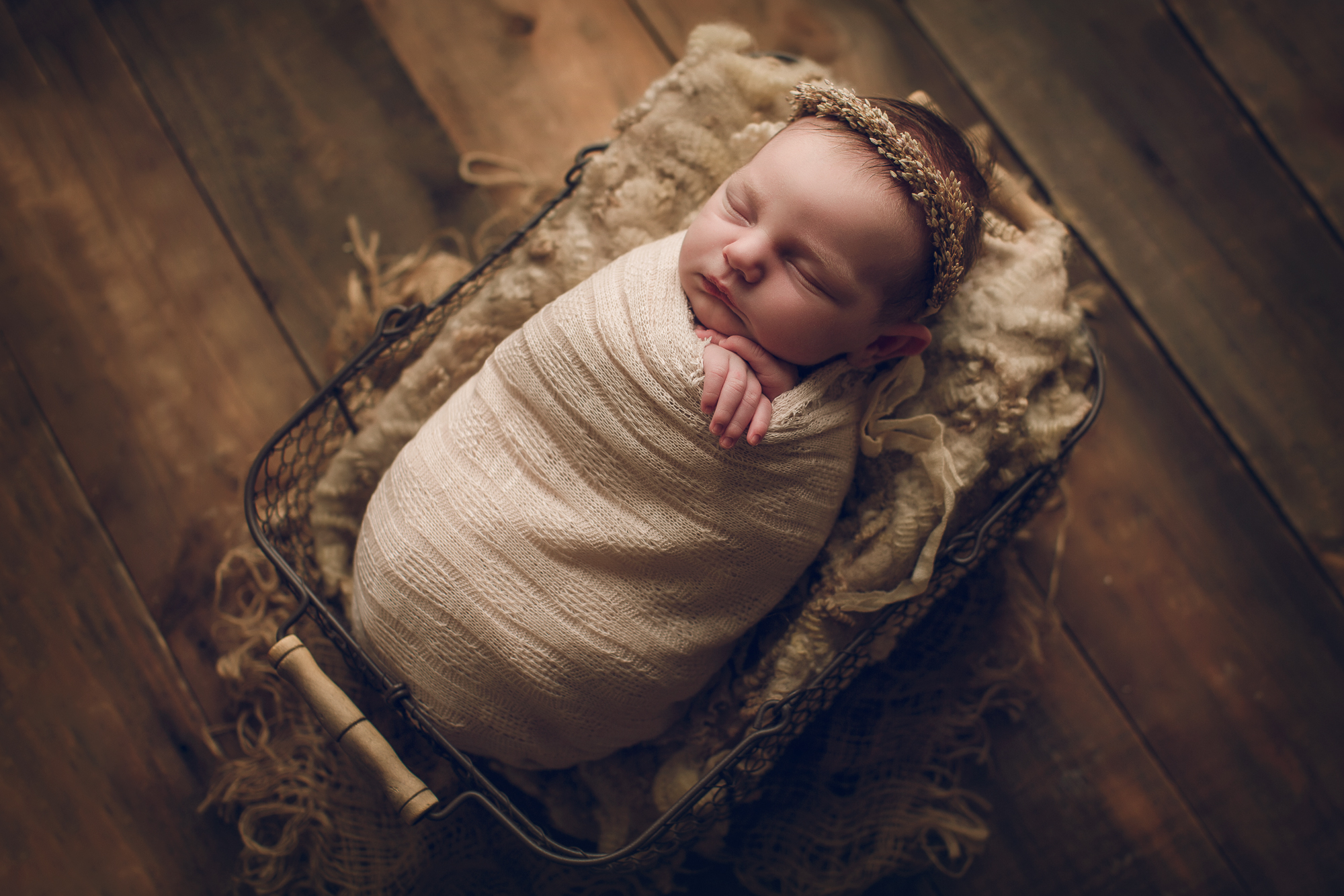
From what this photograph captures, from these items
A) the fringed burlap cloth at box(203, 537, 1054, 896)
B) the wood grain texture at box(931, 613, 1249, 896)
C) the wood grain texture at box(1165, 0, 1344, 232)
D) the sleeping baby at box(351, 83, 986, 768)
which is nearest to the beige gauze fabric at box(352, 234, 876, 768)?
the sleeping baby at box(351, 83, 986, 768)

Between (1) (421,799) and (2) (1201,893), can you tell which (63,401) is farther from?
(2) (1201,893)

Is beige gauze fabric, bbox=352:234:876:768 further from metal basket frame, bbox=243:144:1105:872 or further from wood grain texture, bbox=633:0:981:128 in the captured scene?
wood grain texture, bbox=633:0:981:128

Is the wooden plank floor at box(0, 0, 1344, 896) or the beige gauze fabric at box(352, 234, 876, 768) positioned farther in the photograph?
the wooden plank floor at box(0, 0, 1344, 896)

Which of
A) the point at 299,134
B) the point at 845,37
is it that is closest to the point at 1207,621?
the point at 845,37

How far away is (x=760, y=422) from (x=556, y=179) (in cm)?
55

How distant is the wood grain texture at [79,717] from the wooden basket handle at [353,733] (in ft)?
1.21

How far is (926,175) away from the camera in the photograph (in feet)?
1.98

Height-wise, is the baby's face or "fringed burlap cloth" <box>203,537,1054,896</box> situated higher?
the baby's face

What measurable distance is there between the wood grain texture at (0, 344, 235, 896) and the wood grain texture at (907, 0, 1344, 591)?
129 centimetres

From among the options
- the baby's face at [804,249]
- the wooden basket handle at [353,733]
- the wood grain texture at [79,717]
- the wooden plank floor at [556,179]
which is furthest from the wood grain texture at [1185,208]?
the wood grain texture at [79,717]

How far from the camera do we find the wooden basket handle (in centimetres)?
65

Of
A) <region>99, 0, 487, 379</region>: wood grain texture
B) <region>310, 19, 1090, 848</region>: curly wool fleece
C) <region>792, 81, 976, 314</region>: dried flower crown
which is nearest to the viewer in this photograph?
<region>792, 81, 976, 314</region>: dried flower crown

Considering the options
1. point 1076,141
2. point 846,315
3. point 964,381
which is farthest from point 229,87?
point 1076,141

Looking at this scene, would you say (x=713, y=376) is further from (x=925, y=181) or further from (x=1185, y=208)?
(x=1185, y=208)
